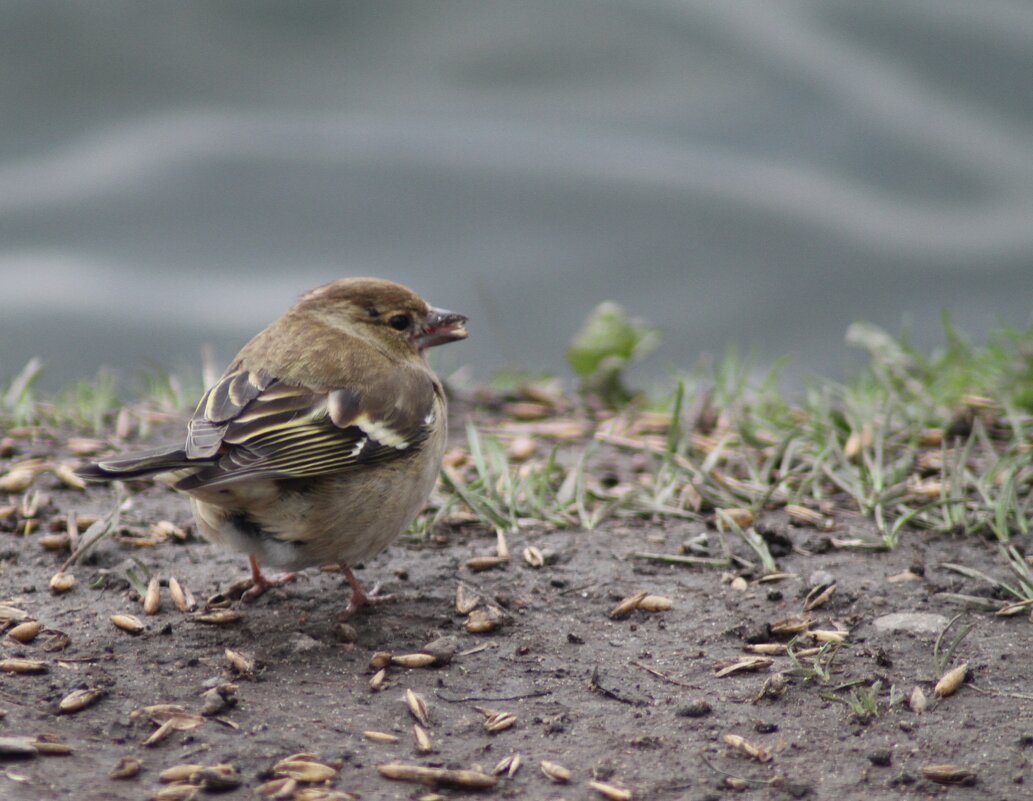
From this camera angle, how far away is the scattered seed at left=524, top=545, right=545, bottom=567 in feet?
13.8

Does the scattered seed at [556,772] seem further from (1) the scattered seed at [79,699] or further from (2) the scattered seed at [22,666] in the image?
(2) the scattered seed at [22,666]

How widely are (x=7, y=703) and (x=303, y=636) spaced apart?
88cm

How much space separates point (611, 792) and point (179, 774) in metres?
1.01

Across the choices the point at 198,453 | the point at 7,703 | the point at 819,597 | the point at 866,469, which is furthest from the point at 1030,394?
the point at 7,703

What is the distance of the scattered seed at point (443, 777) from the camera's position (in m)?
2.83

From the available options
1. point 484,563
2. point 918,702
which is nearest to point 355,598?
point 484,563

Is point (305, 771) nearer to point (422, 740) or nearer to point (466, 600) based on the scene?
point (422, 740)

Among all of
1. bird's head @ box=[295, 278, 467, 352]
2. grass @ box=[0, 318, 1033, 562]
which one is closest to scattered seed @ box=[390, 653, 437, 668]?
grass @ box=[0, 318, 1033, 562]

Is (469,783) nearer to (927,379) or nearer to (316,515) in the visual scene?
(316,515)

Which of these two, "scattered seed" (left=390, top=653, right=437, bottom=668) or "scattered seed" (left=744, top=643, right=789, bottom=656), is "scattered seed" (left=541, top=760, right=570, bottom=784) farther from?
"scattered seed" (left=744, top=643, right=789, bottom=656)

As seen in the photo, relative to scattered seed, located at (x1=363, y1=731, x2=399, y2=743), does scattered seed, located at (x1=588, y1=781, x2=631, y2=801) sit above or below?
above

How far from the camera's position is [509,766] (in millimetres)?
2918

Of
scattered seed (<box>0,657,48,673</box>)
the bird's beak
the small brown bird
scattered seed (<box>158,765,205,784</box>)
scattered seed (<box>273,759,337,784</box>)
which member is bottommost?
scattered seed (<box>0,657,48,673</box>)

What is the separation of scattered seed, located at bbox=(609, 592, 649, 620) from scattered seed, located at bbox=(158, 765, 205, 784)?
1.51m
